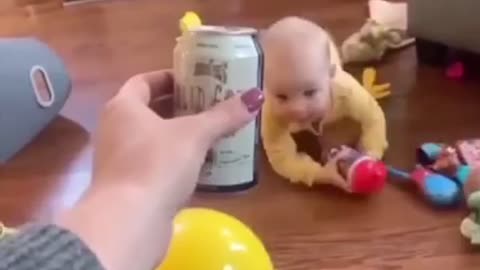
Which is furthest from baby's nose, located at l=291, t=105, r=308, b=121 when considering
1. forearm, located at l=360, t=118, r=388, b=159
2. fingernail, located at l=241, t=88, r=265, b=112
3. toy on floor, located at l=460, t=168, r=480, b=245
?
fingernail, located at l=241, t=88, r=265, b=112

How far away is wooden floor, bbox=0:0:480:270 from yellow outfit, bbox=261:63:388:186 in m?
0.02

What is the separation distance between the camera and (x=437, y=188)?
125 cm

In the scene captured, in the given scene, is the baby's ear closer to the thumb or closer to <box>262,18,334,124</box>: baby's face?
<box>262,18,334,124</box>: baby's face

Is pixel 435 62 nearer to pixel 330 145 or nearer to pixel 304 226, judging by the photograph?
pixel 330 145

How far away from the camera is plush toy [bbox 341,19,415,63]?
160 centimetres

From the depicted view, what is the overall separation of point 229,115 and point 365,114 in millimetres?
457

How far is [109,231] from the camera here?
760mm

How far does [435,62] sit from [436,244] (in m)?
0.47

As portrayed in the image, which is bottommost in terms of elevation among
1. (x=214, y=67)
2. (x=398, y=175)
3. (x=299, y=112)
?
(x=398, y=175)

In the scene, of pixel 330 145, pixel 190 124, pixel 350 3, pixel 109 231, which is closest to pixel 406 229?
pixel 330 145

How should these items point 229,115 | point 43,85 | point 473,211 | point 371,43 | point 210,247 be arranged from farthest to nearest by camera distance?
point 371,43
point 43,85
point 473,211
point 210,247
point 229,115

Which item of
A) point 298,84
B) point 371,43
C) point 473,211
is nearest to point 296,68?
point 298,84

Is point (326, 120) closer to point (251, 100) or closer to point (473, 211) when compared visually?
point (473, 211)

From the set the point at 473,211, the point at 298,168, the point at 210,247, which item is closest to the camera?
the point at 210,247
